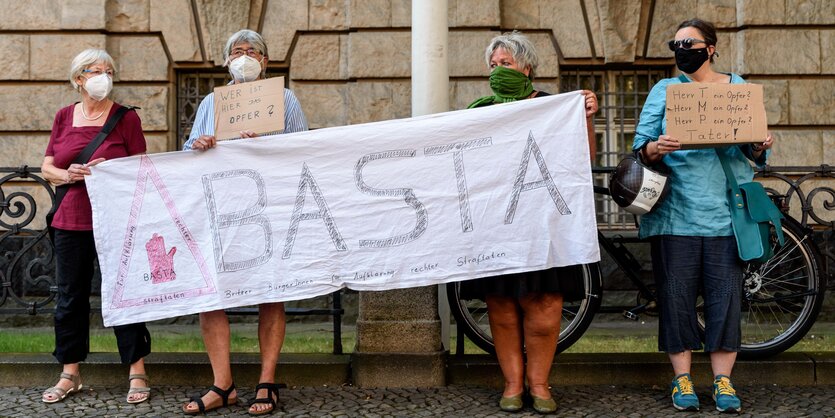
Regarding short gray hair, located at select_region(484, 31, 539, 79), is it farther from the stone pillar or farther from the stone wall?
the stone wall

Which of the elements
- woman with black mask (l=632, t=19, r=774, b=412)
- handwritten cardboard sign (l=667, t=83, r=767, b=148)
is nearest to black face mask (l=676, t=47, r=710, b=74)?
woman with black mask (l=632, t=19, r=774, b=412)

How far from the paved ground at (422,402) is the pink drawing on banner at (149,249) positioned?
589mm

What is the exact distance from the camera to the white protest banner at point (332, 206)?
4371mm

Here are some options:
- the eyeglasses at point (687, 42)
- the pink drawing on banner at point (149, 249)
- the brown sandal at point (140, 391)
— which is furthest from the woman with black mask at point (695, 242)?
the brown sandal at point (140, 391)

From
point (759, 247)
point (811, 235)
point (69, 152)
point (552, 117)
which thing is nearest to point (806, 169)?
point (811, 235)

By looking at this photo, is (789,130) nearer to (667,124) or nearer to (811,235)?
(811,235)

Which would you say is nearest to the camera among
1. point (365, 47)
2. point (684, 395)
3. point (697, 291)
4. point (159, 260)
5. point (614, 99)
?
point (684, 395)

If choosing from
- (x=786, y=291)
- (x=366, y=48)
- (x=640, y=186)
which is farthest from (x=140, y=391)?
(x=366, y=48)

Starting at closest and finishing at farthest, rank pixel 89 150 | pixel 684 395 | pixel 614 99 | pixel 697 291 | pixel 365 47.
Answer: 1. pixel 684 395
2. pixel 697 291
3. pixel 89 150
4. pixel 365 47
5. pixel 614 99

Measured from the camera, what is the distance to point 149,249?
4535 millimetres

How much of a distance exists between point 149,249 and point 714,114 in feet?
10.1

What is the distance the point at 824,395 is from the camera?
4.64m

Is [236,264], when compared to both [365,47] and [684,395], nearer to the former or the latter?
[684,395]

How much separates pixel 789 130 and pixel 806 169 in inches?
135
